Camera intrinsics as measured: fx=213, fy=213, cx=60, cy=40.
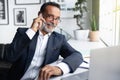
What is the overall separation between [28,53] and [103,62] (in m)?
0.83

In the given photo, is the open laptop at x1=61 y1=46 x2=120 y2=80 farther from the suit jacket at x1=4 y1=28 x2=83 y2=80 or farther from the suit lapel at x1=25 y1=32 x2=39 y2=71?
the suit lapel at x1=25 y1=32 x2=39 y2=71

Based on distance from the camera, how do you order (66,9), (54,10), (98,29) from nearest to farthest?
(54,10), (98,29), (66,9)

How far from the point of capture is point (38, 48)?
1.69 meters

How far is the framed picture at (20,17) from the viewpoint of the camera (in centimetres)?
337

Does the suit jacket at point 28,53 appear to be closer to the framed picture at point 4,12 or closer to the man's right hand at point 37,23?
the man's right hand at point 37,23

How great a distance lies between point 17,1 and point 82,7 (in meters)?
1.08

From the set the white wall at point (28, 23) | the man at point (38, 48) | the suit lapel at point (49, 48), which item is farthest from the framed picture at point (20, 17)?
the suit lapel at point (49, 48)

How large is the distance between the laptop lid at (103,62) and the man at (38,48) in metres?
0.54

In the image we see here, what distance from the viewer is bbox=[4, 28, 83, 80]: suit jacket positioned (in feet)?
5.01

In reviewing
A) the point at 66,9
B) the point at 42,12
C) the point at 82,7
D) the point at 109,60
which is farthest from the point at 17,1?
the point at 109,60

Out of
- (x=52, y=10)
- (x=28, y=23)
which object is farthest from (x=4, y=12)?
(x=52, y=10)

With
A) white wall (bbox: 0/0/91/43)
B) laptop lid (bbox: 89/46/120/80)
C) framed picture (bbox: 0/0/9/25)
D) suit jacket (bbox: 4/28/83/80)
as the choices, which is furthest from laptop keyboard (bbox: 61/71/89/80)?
framed picture (bbox: 0/0/9/25)

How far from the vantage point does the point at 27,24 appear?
11.2ft

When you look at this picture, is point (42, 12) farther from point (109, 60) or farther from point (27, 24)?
point (27, 24)
